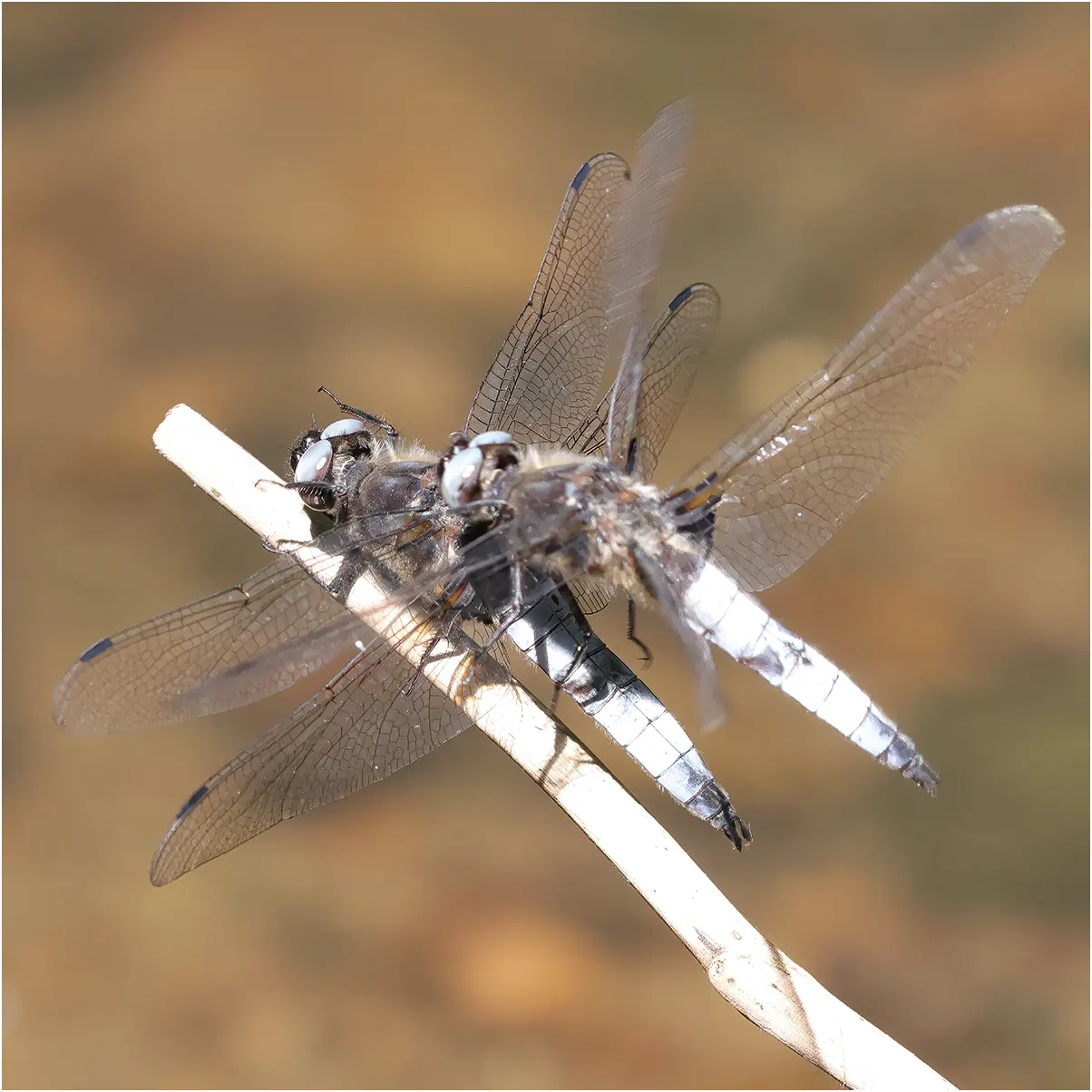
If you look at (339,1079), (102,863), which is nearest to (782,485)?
(339,1079)

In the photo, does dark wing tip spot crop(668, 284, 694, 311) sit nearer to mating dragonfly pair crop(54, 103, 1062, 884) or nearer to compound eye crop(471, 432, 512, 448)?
mating dragonfly pair crop(54, 103, 1062, 884)

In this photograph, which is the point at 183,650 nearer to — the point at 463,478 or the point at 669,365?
the point at 463,478

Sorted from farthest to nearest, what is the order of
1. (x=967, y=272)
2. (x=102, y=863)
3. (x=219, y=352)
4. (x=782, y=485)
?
1. (x=219, y=352)
2. (x=102, y=863)
3. (x=782, y=485)
4. (x=967, y=272)

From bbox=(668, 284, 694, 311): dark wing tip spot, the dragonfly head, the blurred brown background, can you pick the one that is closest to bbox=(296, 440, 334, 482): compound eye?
the dragonfly head

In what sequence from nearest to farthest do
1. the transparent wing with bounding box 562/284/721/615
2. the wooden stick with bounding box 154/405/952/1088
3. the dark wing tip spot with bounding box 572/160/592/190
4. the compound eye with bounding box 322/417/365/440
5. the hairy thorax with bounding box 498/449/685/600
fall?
the wooden stick with bounding box 154/405/952/1088
the hairy thorax with bounding box 498/449/685/600
the transparent wing with bounding box 562/284/721/615
the compound eye with bounding box 322/417/365/440
the dark wing tip spot with bounding box 572/160/592/190

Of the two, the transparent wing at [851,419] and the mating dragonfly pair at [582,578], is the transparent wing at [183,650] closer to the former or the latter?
the mating dragonfly pair at [582,578]

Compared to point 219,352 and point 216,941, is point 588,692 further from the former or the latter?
point 219,352
